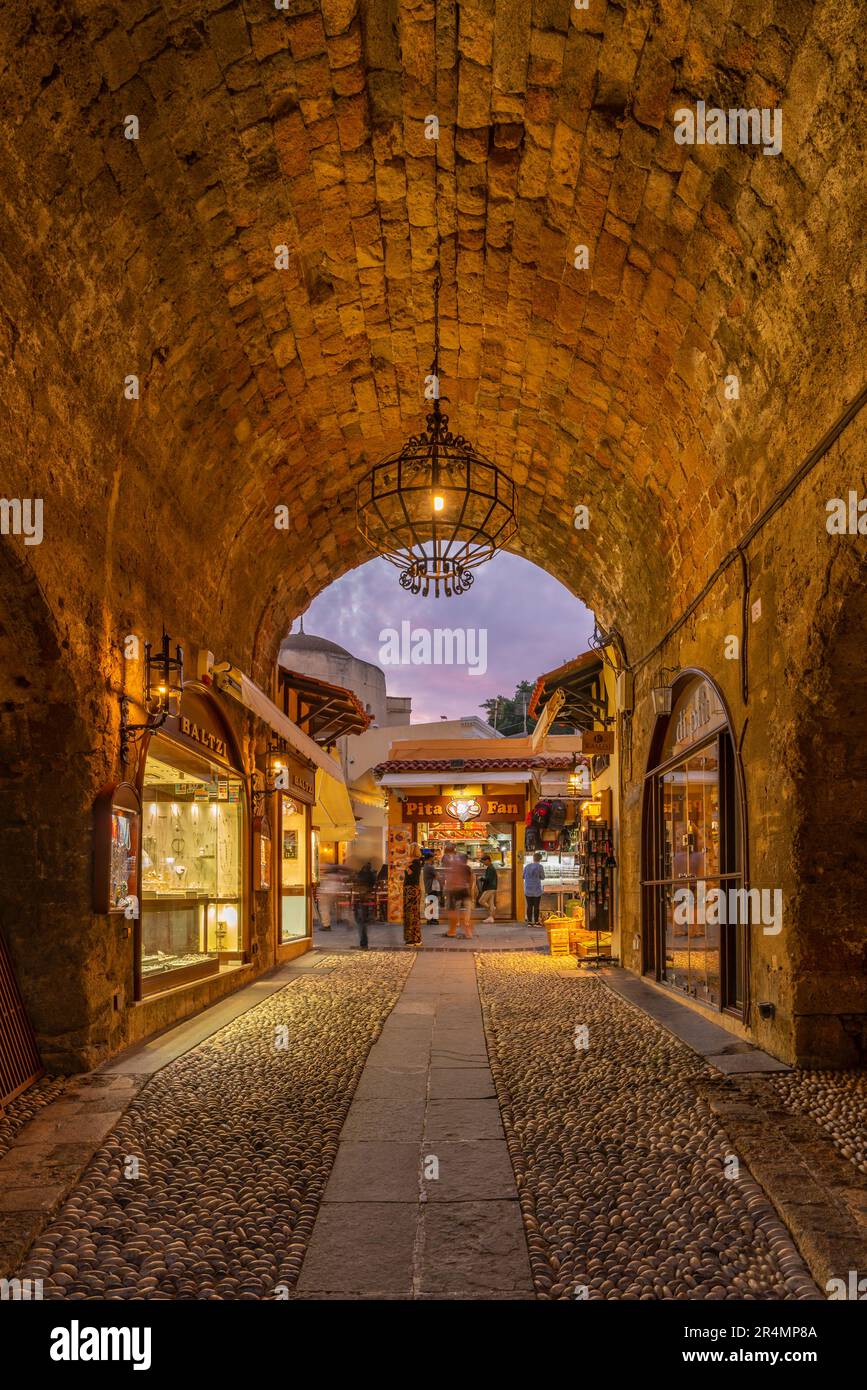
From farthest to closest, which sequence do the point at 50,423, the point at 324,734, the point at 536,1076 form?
Result: the point at 324,734 → the point at 536,1076 → the point at 50,423

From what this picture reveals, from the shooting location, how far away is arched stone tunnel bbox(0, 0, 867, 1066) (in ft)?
15.3

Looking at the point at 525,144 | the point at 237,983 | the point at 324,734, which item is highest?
the point at 525,144

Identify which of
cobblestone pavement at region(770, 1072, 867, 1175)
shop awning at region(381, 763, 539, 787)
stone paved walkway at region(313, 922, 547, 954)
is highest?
shop awning at region(381, 763, 539, 787)

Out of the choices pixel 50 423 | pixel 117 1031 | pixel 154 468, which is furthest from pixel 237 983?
pixel 50 423

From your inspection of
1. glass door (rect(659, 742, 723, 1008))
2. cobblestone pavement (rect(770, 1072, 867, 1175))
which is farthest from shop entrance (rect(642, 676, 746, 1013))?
cobblestone pavement (rect(770, 1072, 867, 1175))

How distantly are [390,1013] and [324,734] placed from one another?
1271 cm

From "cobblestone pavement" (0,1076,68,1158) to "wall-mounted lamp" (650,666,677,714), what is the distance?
5.85 meters

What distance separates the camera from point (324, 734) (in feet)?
67.4

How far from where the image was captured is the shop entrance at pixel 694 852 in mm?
6953

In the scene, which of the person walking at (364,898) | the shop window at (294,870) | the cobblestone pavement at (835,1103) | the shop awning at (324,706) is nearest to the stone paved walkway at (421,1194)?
the cobblestone pavement at (835,1103)

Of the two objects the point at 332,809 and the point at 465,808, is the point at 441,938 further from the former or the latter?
the point at 465,808

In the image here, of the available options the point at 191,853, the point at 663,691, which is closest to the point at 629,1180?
the point at 663,691

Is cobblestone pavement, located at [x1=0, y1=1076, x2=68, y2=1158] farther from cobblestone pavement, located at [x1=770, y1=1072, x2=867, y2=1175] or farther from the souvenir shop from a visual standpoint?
the souvenir shop

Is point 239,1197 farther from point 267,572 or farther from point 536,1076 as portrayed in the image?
point 267,572
